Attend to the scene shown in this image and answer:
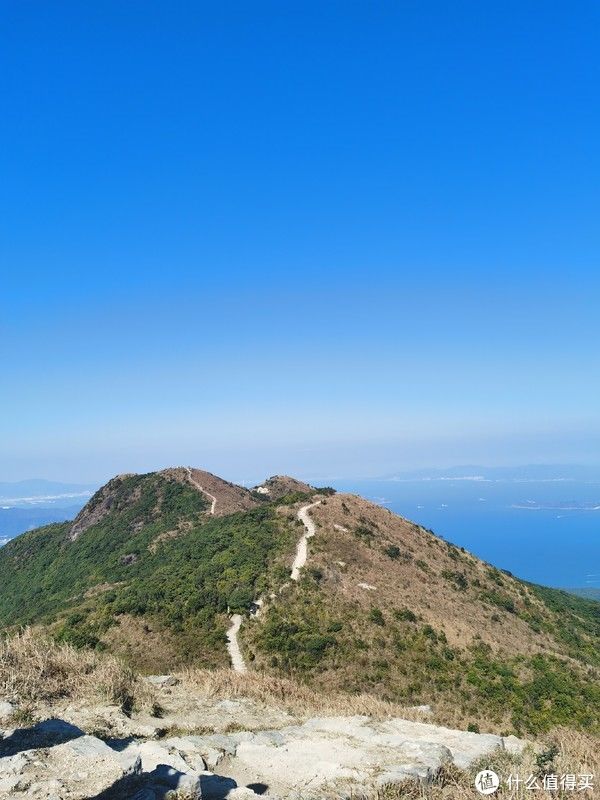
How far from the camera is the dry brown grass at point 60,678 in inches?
481

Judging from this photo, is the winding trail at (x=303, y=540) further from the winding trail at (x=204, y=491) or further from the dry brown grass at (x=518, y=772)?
the dry brown grass at (x=518, y=772)

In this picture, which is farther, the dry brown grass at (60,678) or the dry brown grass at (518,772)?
the dry brown grass at (60,678)

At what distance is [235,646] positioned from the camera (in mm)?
32719

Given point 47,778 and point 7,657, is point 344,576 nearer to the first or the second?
point 7,657

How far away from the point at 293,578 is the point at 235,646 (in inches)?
320

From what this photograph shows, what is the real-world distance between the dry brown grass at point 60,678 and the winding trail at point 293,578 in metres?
7.95

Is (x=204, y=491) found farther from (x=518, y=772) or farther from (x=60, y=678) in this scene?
(x=518, y=772)

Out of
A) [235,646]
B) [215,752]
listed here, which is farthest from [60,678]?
[235,646]

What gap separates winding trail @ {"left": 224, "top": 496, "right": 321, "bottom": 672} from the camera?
31.0 m

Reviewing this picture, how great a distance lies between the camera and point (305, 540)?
45.8 meters

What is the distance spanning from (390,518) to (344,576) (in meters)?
15.2

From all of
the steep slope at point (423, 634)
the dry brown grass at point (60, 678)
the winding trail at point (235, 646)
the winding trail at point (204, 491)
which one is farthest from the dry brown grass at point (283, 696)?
the winding trail at point (204, 491)

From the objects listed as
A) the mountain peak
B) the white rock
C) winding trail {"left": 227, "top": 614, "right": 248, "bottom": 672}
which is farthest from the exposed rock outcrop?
the mountain peak

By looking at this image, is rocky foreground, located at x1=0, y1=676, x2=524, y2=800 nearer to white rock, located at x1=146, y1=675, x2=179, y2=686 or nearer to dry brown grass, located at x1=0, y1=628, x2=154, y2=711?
dry brown grass, located at x1=0, y1=628, x2=154, y2=711
